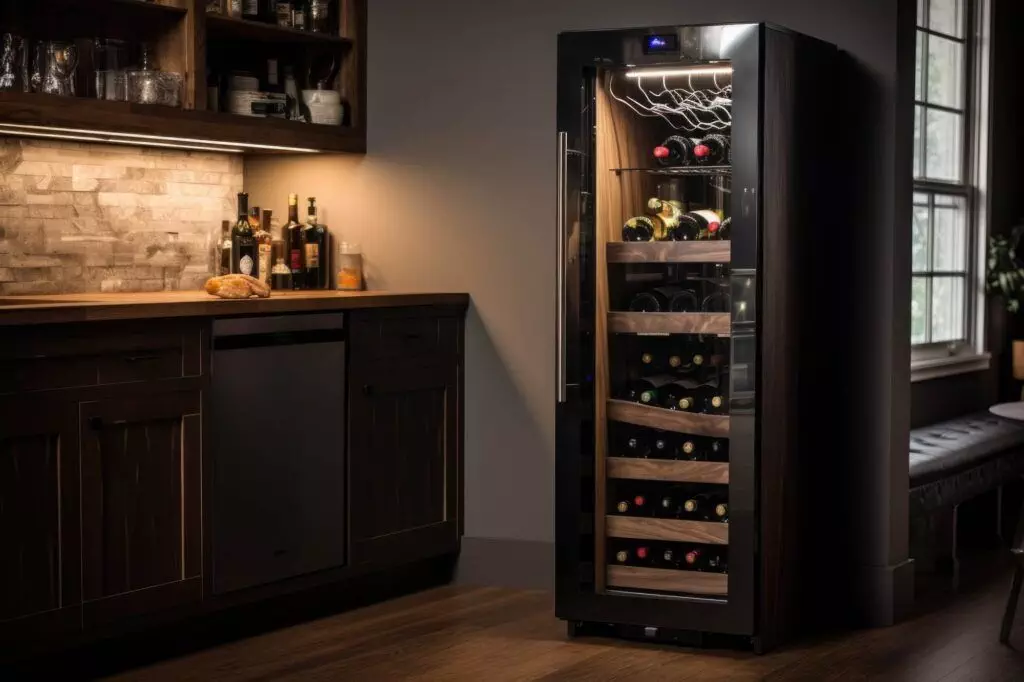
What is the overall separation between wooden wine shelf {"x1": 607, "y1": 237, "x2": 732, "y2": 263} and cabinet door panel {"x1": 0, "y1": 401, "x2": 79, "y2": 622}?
5.44 ft

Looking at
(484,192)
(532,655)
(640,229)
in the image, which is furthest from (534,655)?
(484,192)

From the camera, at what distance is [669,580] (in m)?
4.26

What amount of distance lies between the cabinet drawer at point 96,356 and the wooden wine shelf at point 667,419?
1255 mm

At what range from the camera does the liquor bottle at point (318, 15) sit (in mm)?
5000

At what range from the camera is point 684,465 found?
424 centimetres

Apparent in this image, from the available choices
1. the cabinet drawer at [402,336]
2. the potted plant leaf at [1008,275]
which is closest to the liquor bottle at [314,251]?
the cabinet drawer at [402,336]

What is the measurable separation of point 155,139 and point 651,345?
1.71 metres

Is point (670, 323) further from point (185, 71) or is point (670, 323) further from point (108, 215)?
point (108, 215)

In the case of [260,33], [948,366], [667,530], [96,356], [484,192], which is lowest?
[667,530]

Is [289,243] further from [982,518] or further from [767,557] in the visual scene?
[982,518]

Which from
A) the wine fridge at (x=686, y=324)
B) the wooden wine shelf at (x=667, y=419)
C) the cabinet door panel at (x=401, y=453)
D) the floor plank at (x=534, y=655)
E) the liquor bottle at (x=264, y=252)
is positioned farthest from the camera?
the liquor bottle at (x=264, y=252)

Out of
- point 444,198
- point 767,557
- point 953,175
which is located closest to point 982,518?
point 953,175

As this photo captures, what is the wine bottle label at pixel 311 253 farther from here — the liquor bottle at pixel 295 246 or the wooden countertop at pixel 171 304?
the wooden countertop at pixel 171 304

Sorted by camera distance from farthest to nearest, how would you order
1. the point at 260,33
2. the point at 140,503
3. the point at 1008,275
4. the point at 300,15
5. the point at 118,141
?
the point at 1008,275 < the point at 300,15 < the point at 260,33 < the point at 118,141 < the point at 140,503
